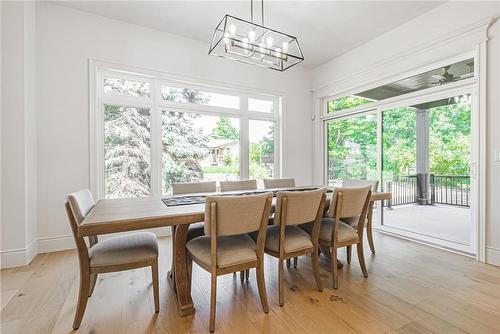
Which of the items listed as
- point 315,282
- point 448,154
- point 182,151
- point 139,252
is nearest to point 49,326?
point 139,252

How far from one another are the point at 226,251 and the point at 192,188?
1.30 meters

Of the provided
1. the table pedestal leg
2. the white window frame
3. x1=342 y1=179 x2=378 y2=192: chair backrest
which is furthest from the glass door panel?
the table pedestal leg

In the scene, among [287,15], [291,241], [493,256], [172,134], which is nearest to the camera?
[291,241]

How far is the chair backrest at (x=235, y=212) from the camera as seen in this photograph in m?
1.46

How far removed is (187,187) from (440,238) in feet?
10.7

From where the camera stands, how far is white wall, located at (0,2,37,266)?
8.06ft

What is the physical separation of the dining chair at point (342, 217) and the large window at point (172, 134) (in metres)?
2.31

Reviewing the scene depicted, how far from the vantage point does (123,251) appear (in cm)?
168

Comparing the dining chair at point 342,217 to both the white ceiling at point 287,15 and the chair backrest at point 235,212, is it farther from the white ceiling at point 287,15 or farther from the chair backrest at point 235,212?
the white ceiling at point 287,15

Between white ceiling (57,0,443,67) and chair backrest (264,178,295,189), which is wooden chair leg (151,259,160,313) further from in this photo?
white ceiling (57,0,443,67)

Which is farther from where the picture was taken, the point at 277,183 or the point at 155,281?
the point at 277,183

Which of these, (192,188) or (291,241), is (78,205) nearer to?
Answer: (192,188)

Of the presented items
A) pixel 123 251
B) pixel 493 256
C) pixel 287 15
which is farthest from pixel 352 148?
pixel 123 251

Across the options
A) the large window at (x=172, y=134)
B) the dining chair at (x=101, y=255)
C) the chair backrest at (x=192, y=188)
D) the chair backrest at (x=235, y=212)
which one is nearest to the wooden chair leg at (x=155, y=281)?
the dining chair at (x=101, y=255)
